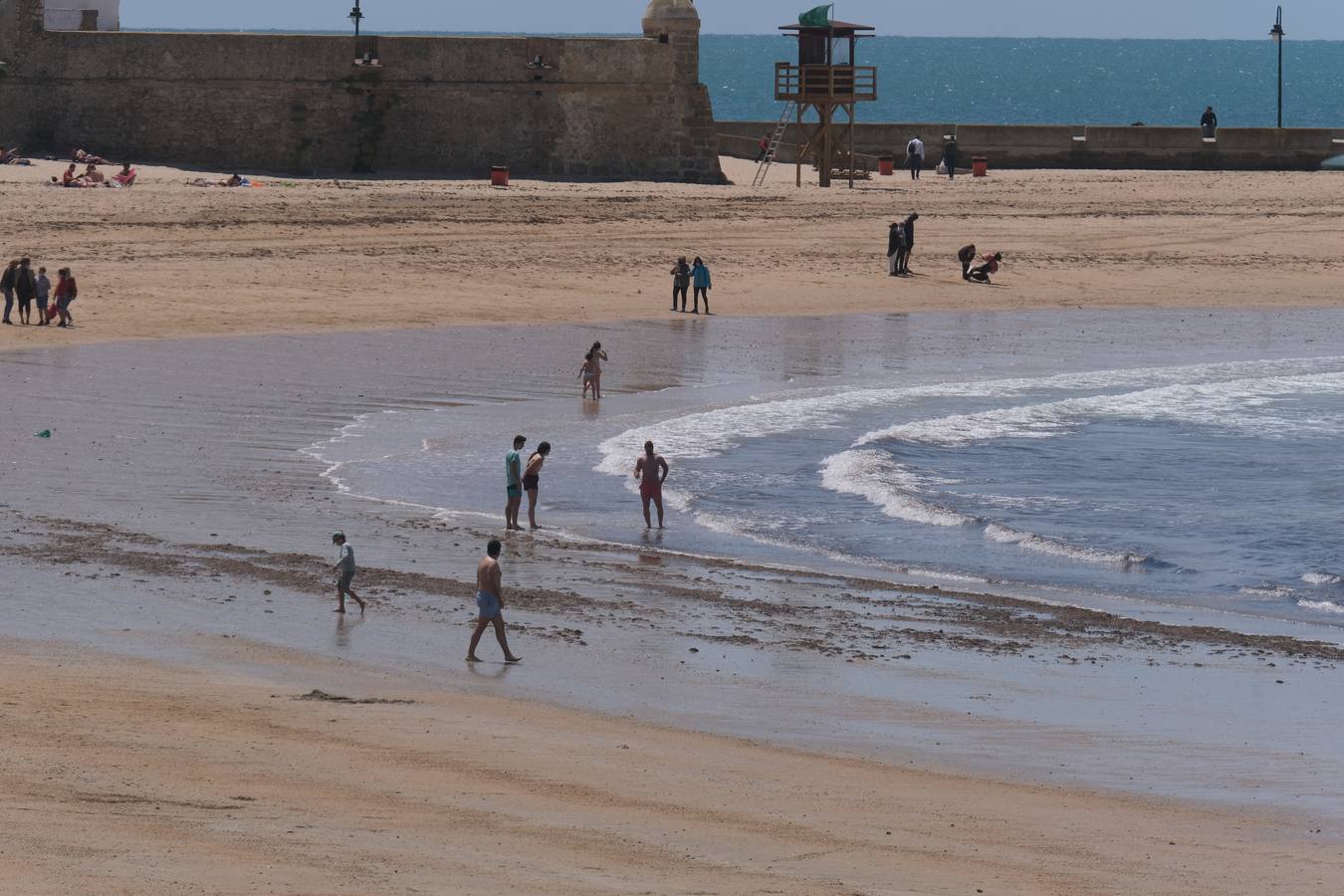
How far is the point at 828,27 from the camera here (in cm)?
4375

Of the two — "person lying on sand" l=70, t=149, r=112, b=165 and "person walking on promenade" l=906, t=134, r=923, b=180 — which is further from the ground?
"person walking on promenade" l=906, t=134, r=923, b=180

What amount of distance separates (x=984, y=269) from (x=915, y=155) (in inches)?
426

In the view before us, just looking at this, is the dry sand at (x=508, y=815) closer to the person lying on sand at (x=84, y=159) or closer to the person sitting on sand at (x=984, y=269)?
the person sitting on sand at (x=984, y=269)

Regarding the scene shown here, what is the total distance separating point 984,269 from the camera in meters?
34.7

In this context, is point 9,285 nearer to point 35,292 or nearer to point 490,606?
point 35,292

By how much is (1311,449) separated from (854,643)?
11401mm

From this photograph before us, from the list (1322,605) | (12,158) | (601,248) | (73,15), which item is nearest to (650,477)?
(1322,605)

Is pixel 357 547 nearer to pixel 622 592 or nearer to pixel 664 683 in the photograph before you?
pixel 622 592

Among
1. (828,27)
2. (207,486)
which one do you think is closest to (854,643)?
(207,486)

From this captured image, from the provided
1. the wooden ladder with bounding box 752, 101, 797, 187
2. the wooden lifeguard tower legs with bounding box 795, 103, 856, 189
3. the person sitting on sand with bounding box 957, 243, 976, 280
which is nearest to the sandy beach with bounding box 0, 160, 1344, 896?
the person sitting on sand with bounding box 957, 243, 976, 280

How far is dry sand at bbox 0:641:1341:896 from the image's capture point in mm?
8078

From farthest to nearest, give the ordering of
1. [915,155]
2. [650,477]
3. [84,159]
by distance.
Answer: [915,155], [84,159], [650,477]

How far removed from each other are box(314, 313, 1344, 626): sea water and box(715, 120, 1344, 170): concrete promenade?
1824cm

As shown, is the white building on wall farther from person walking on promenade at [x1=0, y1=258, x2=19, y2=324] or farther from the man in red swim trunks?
the man in red swim trunks
